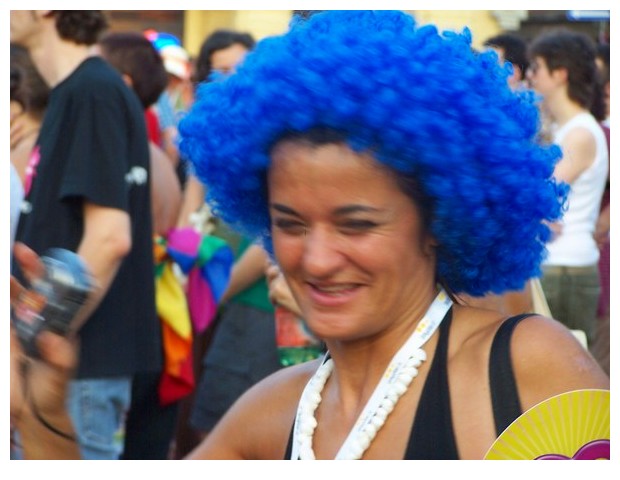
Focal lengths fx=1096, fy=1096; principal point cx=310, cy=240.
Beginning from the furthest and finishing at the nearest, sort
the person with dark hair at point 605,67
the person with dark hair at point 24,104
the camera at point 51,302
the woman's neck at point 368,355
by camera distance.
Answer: the person with dark hair at point 605,67
the person with dark hair at point 24,104
the woman's neck at point 368,355
the camera at point 51,302

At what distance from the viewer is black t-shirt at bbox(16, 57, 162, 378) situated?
3.45 metres

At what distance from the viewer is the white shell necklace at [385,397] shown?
1890 mm

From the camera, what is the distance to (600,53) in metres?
7.02

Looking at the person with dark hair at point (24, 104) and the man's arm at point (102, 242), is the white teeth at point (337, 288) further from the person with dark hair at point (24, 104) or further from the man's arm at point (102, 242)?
the person with dark hair at point (24, 104)

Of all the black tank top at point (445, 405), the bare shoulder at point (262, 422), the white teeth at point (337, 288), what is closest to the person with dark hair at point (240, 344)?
the bare shoulder at point (262, 422)

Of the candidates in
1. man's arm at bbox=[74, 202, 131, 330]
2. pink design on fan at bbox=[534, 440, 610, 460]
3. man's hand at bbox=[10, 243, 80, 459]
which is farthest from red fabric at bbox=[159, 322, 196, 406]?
pink design on fan at bbox=[534, 440, 610, 460]

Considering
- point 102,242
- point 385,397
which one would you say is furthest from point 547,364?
point 102,242

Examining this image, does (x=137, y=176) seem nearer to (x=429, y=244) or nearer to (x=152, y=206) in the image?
(x=152, y=206)

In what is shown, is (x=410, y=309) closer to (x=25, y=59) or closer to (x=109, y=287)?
(x=109, y=287)

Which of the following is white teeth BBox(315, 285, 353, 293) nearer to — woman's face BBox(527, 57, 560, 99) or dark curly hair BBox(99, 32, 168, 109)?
dark curly hair BBox(99, 32, 168, 109)

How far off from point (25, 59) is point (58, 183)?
1.19 m

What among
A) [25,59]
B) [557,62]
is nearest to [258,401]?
[25,59]

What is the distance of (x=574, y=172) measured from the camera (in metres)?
5.05

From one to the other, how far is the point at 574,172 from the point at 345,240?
338cm
